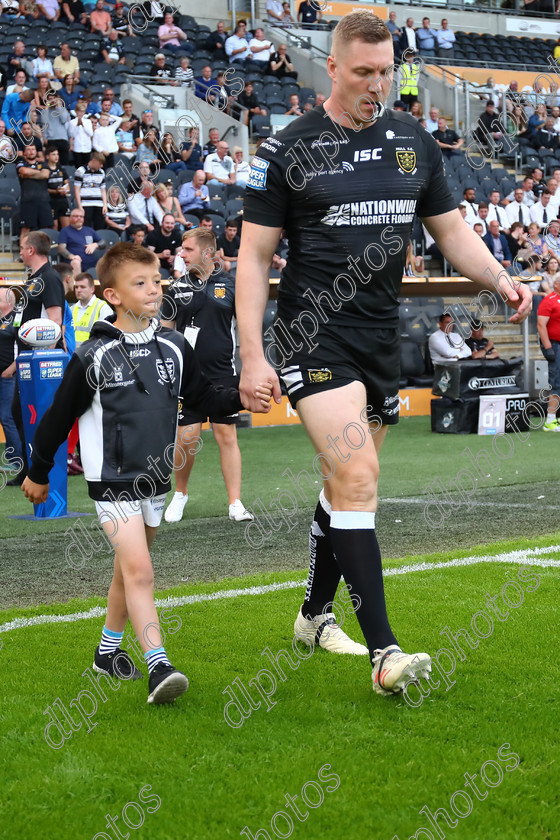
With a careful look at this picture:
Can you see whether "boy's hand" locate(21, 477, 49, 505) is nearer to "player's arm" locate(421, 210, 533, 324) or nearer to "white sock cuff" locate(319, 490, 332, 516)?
"white sock cuff" locate(319, 490, 332, 516)

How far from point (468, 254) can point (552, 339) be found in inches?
454

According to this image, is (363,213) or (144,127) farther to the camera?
(144,127)

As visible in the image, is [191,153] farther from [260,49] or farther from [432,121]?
[260,49]

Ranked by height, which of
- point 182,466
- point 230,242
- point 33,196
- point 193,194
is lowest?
point 230,242

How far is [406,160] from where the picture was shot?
12.0ft

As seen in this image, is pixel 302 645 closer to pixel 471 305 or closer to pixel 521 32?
pixel 471 305

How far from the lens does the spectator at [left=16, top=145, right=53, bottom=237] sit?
15.2 m

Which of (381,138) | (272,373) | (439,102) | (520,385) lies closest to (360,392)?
(272,373)

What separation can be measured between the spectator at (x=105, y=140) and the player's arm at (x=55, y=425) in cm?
1402

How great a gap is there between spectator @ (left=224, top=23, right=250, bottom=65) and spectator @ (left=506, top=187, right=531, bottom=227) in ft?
24.2

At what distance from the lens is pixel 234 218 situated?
57.7 feet

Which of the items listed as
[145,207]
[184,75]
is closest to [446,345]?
[145,207]

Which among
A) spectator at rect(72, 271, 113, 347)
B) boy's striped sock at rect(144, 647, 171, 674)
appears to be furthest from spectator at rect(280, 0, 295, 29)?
boy's striped sock at rect(144, 647, 171, 674)

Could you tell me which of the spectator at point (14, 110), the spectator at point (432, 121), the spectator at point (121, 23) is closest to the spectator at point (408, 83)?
the spectator at point (432, 121)
